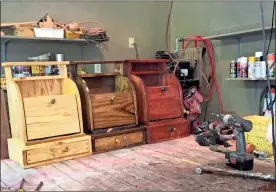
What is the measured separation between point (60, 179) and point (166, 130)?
1188 millimetres

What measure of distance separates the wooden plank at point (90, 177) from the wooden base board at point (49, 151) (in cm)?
9

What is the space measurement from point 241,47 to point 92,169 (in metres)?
1.93

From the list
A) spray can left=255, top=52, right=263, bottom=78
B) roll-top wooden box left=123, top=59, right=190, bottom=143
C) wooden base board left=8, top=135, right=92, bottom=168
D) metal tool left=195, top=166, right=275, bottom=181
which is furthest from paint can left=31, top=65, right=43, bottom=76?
spray can left=255, top=52, right=263, bottom=78

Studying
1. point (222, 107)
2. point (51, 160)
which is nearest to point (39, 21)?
point (51, 160)

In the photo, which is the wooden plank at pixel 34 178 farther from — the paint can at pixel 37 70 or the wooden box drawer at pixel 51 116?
the paint can at pixel 37 70

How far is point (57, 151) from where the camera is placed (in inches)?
80.7

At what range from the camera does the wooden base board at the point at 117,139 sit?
7.41ft

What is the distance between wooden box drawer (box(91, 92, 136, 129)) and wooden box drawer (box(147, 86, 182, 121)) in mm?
183

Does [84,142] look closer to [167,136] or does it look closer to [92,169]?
[92,169]

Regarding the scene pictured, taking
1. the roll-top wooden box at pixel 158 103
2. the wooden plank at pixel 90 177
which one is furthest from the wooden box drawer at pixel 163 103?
the wooden plank at pixel 90 177

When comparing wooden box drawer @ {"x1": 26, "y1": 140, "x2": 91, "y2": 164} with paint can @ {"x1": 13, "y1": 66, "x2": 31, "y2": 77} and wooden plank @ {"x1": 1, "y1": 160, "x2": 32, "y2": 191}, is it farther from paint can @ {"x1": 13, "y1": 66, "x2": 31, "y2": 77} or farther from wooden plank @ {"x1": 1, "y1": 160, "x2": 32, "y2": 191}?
paint can @ {"x1": 13, "y1": 66, "x2": 31, "y2": 77}

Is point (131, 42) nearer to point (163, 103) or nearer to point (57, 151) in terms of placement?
point (163, 103)

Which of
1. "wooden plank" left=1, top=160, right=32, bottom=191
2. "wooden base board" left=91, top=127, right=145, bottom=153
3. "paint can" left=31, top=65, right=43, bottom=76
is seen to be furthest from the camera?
"paint can" left=31, top=65, right=43, bottom=76

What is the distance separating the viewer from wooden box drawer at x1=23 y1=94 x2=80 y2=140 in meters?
1.99
